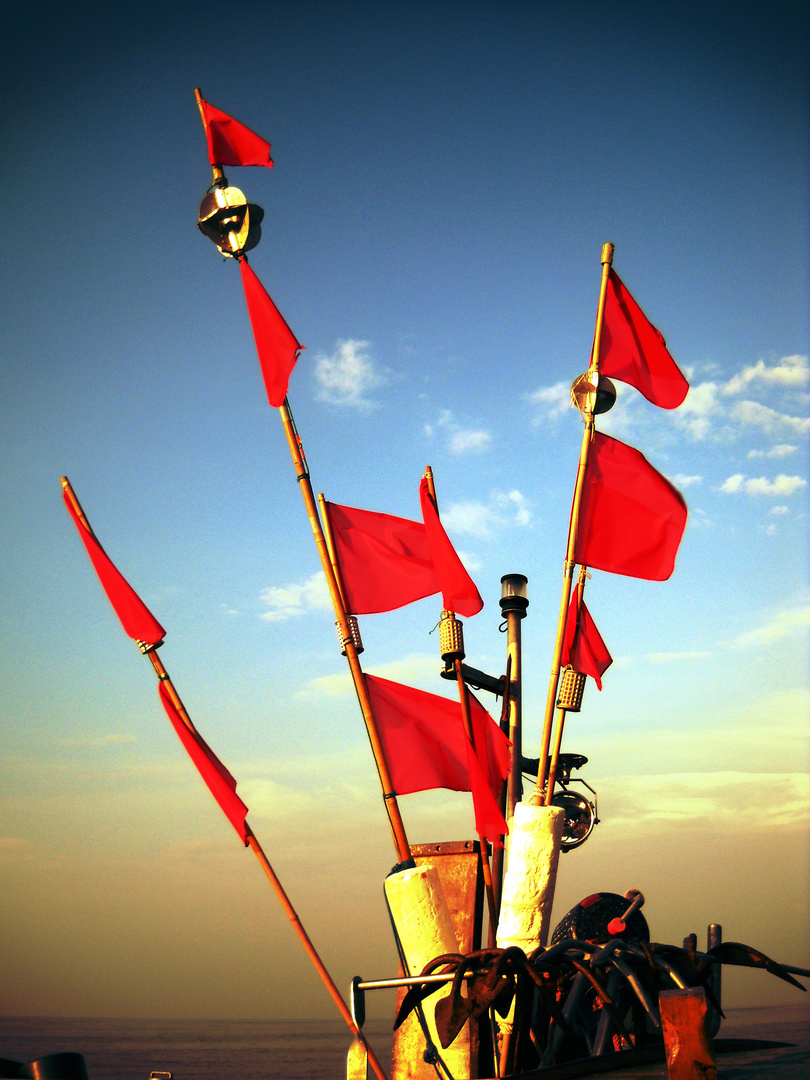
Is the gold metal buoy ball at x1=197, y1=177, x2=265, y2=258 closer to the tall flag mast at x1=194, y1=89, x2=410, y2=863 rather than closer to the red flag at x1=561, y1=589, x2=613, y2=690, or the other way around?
the tall flag mast at x1=194, y1=89, x2=410, y2=863

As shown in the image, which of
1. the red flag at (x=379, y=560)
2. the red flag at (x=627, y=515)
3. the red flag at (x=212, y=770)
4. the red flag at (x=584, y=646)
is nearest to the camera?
the red flag at (x=212, y=770)

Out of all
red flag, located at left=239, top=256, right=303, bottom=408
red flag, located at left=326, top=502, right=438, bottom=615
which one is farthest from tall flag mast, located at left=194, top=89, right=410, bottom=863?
red flag, located at left=326, top=502, right=438, bottom=615

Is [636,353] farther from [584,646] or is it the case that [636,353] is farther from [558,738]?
[558,738]

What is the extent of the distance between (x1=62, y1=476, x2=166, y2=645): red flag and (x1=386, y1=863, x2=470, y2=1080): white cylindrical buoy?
2.33 metres

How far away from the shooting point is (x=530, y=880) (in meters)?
4.81

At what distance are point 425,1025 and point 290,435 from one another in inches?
143

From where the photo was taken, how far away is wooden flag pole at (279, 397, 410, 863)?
17.9 feet

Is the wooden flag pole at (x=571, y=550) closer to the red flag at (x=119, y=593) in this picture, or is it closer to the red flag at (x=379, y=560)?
the red flag at (x=379, y=560)

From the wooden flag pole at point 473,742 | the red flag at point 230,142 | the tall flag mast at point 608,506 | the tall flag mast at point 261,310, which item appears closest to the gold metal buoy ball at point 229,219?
the tall flag mast at point 261,310

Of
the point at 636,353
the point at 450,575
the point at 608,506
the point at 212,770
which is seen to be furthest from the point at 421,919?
the point at 636,353

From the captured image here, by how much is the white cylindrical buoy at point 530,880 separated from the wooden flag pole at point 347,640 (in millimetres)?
698

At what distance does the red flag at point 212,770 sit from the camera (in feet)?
18.9

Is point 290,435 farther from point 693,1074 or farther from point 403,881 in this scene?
point 693,1074

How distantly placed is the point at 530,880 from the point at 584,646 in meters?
1.67
